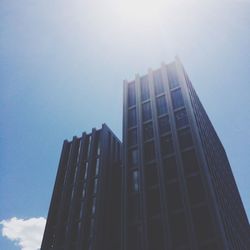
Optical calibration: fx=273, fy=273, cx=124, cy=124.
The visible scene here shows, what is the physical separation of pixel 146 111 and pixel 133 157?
35.1 feet

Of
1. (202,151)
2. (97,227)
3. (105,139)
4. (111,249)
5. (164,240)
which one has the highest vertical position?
(105,139)

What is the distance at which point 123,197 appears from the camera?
4425cm

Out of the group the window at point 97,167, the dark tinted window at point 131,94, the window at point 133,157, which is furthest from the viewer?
the dark tinted window at point 131,94

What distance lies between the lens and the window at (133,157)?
48741mm

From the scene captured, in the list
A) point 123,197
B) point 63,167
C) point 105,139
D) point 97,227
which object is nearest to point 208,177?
point 123,197

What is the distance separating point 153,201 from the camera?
4125 cm

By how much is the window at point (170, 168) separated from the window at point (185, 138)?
302 cm

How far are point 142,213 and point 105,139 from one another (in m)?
25.9

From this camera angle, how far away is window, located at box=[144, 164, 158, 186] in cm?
4367

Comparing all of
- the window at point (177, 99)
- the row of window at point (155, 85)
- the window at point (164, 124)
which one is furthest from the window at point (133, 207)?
the row of window at point (155, 85)

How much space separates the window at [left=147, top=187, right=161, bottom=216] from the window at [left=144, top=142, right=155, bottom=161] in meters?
6.33

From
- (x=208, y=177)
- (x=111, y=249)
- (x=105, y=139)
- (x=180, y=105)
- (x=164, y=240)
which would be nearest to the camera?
(x=164, y=240)

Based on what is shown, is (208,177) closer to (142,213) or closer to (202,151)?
(202,151)

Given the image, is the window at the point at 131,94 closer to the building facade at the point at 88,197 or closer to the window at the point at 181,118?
the building facade at the point at 88,197
